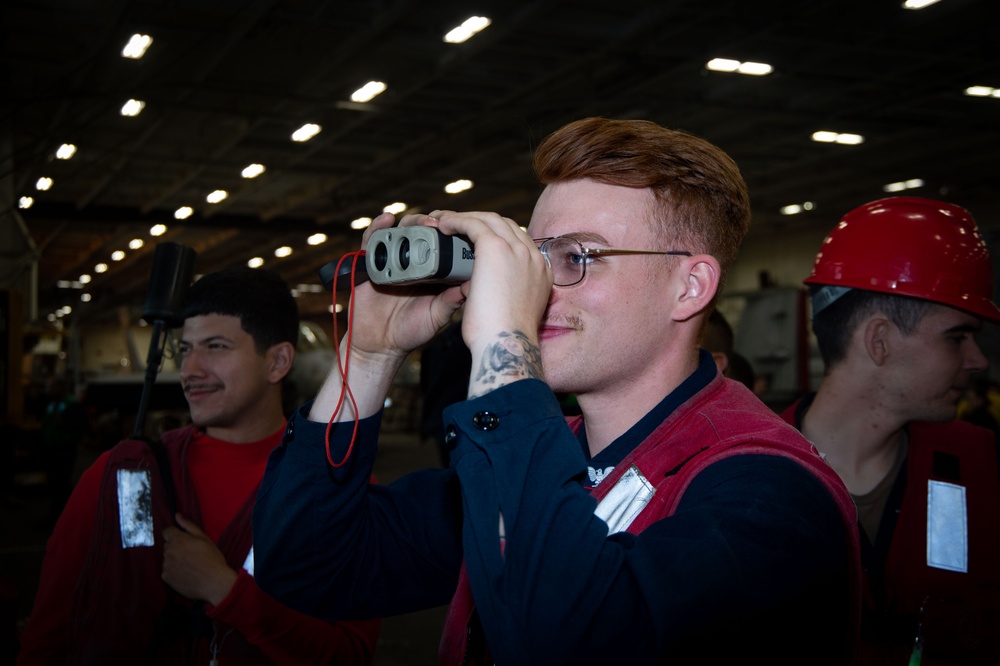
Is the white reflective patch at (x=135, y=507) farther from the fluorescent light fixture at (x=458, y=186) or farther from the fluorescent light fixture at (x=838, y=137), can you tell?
the fluorescent light fixture at (x=458, y=186)

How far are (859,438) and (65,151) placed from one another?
1612cm

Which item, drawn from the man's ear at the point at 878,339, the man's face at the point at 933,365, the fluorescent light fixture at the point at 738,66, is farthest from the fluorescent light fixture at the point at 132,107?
the man's face at the point at 933,365

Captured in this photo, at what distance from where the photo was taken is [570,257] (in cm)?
167

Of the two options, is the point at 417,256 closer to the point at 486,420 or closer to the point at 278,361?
the point at 486,420

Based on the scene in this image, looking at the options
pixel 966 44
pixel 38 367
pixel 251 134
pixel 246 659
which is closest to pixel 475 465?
pixel 246 659

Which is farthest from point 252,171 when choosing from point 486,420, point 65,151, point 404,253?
point 486,420

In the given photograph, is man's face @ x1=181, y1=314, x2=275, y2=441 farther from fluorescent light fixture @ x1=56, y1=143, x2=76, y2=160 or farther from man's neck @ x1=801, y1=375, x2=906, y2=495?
fluorescent light fixture @ x1=56, y1=143, x2=76, y2=160

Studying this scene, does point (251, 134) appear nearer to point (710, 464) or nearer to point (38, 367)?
point (38, 367)

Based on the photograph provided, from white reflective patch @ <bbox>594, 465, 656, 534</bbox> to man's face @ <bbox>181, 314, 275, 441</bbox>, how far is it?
5.62ft

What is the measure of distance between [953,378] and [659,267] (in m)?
1.32

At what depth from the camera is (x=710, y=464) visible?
4.73ft

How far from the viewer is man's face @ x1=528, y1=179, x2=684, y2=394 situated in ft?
5.45

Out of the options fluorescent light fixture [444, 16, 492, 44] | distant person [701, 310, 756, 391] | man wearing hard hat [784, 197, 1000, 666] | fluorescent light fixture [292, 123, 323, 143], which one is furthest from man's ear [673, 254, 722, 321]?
fluorescent light fixture [292, 123, 323, 143]

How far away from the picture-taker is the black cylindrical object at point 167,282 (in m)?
2.75
